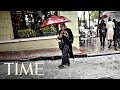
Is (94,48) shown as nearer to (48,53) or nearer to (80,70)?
(48,53)

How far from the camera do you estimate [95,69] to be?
17.0 ft

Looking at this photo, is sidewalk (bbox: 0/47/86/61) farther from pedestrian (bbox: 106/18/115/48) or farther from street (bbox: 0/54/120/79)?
pedestrian (bbox: 106/18/115/48)

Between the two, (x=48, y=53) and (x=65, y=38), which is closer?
(x=65, y=38)

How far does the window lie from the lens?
6801mm

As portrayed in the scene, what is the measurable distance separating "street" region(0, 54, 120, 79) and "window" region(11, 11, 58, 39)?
4.60ft

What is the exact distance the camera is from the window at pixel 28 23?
6801 millimetres

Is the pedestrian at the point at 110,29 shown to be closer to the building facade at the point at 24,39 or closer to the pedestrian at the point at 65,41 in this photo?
the building facade at the point at 24,39

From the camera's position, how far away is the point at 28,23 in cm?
688

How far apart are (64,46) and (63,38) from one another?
0.20 metres

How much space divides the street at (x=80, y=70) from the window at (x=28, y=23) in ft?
4.60

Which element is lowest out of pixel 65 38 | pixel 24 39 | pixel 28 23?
pixel 24 39

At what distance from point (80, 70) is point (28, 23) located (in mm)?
2509

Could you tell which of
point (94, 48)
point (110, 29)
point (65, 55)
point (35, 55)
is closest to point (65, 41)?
point (65, 55)
